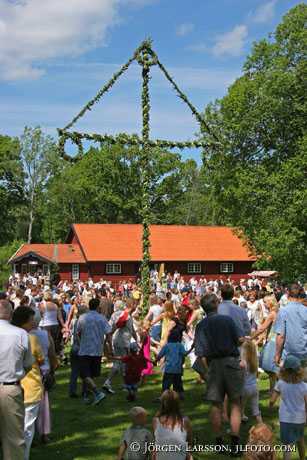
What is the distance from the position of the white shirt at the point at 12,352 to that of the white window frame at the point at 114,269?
40.3 metres

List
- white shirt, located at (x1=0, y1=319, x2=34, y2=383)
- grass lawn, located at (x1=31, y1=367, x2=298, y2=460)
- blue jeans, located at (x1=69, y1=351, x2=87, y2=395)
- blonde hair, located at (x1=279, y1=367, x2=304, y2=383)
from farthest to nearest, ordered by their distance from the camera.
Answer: blue jeans, located at (x1=69, y1=351, x2=87, y2=395)
grass lawn, located at (x1=31, y1=367, x2=298, y2=460)
blonde hair, located at (x1=279, y1=367, x2=304, y2=383)
white shirt, located at (x1=0, y1=319, x2=34, y2=383)

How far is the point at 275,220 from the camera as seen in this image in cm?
2733

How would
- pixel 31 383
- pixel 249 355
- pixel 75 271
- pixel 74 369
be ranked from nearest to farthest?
1. pixel 31 383
2. pixel 249 355
3. pixel 74 369
4. pixel 75 271

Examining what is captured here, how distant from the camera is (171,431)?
17.8ft

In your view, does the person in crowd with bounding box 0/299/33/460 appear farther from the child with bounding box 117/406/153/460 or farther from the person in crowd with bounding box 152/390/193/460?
the person in crowd with bounding box 152/390/193/460

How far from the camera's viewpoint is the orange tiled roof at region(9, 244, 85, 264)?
1808 inches

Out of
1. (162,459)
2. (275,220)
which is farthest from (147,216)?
(275,220)

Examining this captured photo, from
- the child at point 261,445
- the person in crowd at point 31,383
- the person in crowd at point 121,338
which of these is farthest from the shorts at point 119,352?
the child at point 261,445

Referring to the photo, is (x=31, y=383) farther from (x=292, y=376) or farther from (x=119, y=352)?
(x=119, y=352)

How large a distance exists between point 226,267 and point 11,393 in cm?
4454

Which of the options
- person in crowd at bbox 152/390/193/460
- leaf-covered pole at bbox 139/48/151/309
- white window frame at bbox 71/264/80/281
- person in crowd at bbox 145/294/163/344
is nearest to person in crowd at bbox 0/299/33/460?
person in crowd at bbox 152/390/193/460

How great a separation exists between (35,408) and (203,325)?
2.22 meters

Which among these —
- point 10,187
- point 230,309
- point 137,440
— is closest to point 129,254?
point 10,187

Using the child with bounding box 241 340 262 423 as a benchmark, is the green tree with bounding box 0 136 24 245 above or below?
above
